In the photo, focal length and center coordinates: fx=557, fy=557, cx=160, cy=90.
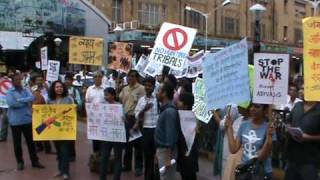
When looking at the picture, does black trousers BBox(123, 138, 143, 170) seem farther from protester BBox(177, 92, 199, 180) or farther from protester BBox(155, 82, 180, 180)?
protester BBox(155, 82, 180, 180)

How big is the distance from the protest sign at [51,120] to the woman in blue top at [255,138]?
13.6 ft

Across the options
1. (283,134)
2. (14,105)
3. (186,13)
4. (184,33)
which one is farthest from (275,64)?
(186,13)

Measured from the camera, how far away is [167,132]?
662cm

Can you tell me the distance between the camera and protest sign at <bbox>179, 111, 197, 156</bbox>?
23.1 feet

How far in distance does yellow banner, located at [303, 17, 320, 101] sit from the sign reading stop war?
411 cm

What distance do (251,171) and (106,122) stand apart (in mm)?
3528

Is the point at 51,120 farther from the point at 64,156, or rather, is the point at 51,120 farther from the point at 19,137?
the point at 19,137

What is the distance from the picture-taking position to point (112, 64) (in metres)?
13.4

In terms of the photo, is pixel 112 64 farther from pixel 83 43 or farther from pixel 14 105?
pixel 14 105

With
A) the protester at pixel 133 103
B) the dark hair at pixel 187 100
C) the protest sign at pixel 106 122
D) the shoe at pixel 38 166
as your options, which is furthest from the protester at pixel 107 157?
the shoe at pixel 38 166

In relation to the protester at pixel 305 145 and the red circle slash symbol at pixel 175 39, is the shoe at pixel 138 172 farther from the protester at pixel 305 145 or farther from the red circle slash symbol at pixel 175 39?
the protester at pixel 305 145

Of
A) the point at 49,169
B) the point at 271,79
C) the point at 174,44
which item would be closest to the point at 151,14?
the point at 174,44

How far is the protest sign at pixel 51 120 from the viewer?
8953mm

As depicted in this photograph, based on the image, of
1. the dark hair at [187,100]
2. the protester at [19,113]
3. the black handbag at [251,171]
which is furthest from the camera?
the protester at [19,113]
